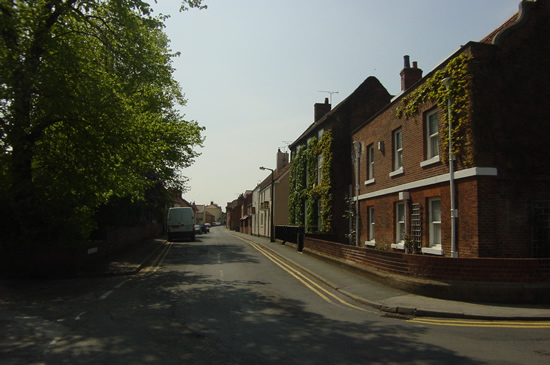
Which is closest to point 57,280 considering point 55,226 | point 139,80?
point 55,226

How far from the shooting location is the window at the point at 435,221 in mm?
13852

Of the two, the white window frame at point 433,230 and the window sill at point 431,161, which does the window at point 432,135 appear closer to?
the window sill at point 431,161

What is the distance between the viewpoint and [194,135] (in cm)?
1927

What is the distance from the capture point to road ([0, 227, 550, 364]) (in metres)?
5.85

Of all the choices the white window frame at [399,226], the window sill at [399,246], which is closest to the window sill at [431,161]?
the white window frame at [399,226]

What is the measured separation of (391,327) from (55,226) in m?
12.2

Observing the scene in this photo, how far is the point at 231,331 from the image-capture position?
7188 mm

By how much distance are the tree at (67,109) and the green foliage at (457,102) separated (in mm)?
8226

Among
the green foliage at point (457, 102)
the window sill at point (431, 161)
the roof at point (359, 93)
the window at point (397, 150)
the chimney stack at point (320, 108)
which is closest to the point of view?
the green foliage at point (457, 102)

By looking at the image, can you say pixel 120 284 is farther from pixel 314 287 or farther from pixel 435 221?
pixel 435 221

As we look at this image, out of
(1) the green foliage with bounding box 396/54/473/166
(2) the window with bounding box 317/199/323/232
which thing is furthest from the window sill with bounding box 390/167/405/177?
(2) the window with bounding box 317/199/323/232

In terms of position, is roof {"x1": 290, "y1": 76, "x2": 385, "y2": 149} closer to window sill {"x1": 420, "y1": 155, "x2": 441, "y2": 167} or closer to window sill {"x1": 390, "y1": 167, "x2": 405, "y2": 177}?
window sill {"x1": 390, "y1": 167, "x2": 405, "y2": 177}

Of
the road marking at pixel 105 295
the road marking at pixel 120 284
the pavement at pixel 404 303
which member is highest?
the pavement at pixel 404 303

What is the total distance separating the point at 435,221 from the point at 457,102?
3.92 metres
